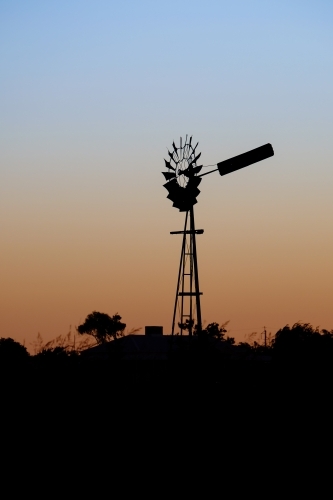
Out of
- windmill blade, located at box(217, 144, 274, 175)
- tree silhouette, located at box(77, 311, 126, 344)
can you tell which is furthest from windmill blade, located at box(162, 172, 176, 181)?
tree silhouette, located at box(77, 311, 126, 344)

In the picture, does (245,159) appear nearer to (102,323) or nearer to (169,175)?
(169,175)

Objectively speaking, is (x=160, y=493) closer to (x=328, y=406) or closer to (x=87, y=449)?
(x=87, y=449)

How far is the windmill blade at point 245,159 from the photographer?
1166 inches

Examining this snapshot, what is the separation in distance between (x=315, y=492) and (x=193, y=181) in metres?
20.0

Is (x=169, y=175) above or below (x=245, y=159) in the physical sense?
above

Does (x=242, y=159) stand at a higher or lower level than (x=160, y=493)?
higher

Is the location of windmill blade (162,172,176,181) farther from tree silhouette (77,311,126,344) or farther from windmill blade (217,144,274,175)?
tree silhouette (77,311,126,344)

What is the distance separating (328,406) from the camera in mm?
14602

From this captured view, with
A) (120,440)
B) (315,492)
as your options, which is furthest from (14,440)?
(315,492)

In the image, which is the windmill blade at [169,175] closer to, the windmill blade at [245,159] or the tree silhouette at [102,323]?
the windmill blade at [245,159]

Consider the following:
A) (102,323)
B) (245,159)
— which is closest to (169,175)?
(245,159)

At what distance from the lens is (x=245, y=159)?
30203 mm

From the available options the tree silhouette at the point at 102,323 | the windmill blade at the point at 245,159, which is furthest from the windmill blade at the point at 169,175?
the tree silhouette at the point at 102,323

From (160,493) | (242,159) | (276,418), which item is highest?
(242,159)
